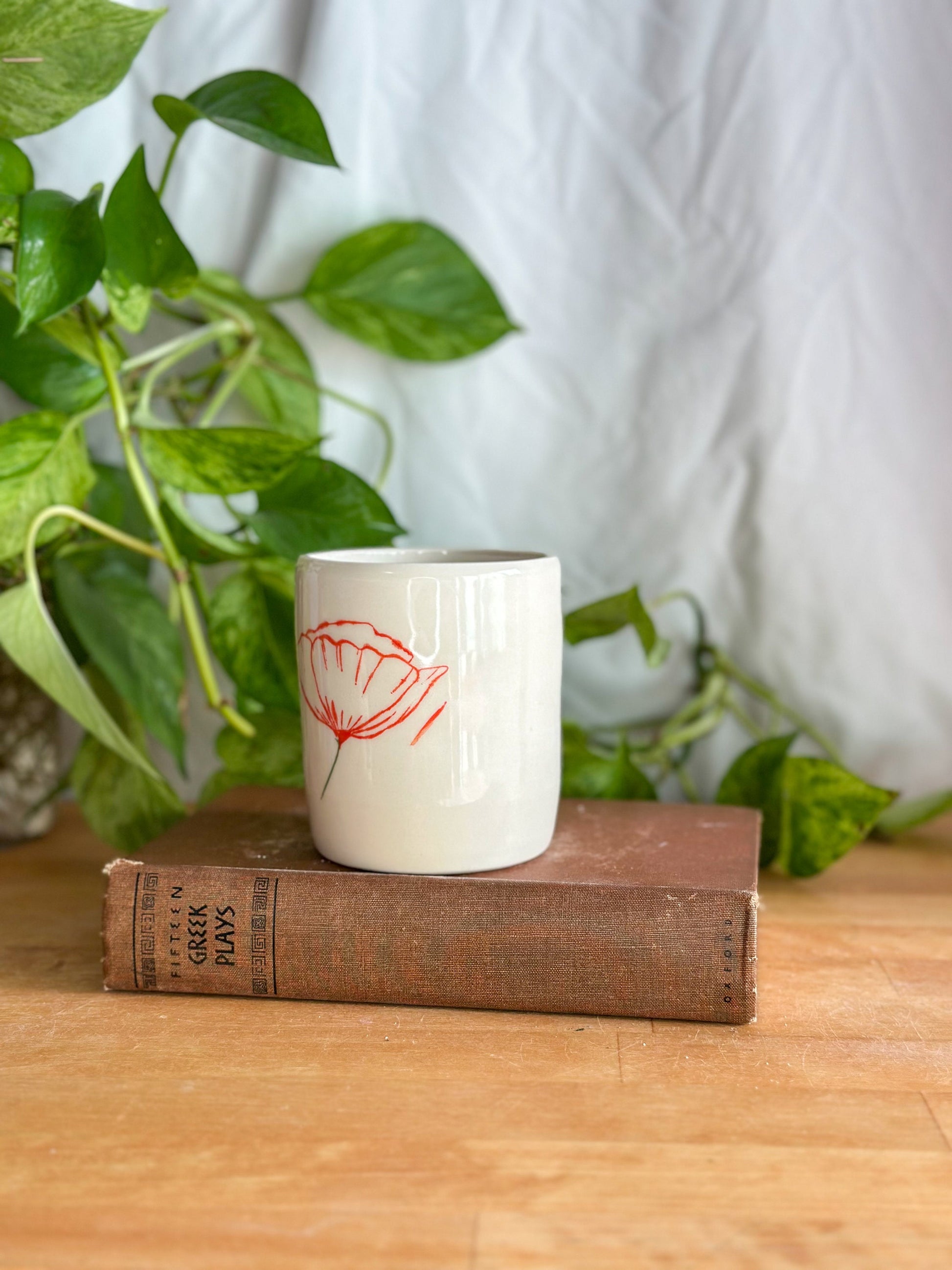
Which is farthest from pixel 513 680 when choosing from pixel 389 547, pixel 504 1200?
pixel 504 1200

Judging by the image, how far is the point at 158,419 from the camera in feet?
2.85

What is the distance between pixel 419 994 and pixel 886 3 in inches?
28.7

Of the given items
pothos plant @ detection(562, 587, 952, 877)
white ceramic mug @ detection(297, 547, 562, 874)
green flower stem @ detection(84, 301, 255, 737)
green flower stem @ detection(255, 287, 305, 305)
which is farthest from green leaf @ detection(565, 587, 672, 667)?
green flower stem @ detection(255, 287, 305, 305)

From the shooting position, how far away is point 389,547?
24.8 inches

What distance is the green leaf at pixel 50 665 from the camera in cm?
61

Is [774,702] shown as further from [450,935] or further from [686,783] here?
[450,935]

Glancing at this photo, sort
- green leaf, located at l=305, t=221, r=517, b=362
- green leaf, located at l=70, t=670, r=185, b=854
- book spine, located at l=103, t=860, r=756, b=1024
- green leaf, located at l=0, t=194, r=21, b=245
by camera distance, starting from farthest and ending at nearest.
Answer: green leaf, located at l=305, t=221, r=517, b=362
green leaf, located at l=70, t=670, r=185, b=854
green leaf, located at l=0, t=194, r=21, b=245
book spine, located at l=103, t=860, r=756, b=1024

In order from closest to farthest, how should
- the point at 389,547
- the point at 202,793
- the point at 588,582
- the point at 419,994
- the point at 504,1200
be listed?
the point at 504,1200
the point at 419,994
the point at 389,547
the point at 202,793
the point at 588,582

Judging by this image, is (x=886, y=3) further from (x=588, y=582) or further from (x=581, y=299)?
(x=588, y=582)

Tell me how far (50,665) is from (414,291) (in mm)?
384

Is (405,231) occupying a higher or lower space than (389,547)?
higher

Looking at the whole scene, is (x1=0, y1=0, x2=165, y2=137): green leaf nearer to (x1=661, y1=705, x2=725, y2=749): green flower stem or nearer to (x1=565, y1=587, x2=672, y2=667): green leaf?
(x1=565, y1=587, x2=672, y2=667): green leaf

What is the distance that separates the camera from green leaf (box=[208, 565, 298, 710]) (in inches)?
28.7

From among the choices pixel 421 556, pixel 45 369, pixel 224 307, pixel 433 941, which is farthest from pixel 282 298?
pixel 433 941
